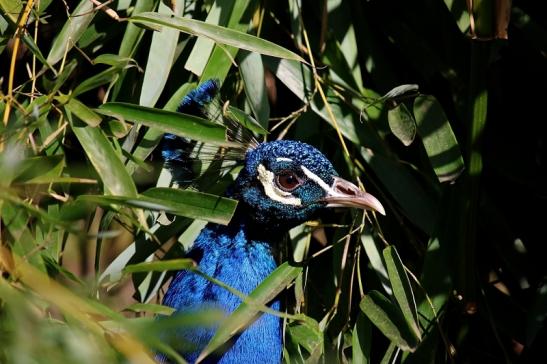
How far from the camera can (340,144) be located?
264 cm

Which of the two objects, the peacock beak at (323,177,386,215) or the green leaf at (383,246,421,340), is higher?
the peacock beak at (323,177,386,215)

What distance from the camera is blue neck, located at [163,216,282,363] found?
229cm

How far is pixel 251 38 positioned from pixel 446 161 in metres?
0.53

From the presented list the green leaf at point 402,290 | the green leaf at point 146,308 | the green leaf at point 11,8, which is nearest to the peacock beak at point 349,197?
the green leaf at point 402,290

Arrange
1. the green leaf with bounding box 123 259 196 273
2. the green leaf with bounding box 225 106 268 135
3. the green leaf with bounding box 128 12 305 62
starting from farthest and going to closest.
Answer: the green leaf with bounding box 225 106 268 135 → the green leaf with bounding box 128 12 305 62 → the green leaf with bounding box 123 259 196 273

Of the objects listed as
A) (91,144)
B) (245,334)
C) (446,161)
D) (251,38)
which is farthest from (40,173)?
(446,161)

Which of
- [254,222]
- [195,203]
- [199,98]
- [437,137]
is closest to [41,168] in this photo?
[195,203]

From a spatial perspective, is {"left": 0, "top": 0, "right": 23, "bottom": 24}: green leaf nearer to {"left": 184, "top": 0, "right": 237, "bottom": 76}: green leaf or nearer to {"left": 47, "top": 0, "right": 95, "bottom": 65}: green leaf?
{"left": 47, "top": 0, "right": 95, "bottom": 65}: green leaf

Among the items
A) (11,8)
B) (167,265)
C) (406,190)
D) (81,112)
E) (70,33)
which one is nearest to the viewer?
(167,265)

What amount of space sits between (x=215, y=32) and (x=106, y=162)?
1.18 feet

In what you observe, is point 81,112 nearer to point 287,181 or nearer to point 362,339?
point 287,181

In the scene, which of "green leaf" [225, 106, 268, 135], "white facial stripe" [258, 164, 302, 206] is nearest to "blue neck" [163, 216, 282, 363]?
"white facial stripe" [258, 164, 302, 206]

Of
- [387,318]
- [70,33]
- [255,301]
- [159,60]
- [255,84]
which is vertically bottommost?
[387,318]

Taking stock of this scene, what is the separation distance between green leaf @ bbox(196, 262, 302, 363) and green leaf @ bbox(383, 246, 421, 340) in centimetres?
19
